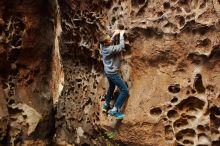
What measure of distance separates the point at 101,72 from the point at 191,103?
5.83 feet

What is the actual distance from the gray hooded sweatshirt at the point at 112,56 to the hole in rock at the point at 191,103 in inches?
38.1

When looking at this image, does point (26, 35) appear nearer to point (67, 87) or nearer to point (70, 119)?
point (67, 87)

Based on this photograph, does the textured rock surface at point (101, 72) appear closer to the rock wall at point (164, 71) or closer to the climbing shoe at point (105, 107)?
the rock wall at point (164, 71)

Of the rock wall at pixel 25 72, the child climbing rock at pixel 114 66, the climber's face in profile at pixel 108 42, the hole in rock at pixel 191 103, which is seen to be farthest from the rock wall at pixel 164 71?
the rock wall at pixel 25 72

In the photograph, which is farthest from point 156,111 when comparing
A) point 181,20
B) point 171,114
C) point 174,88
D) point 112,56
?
point 181,20

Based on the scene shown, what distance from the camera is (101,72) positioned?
6.75m

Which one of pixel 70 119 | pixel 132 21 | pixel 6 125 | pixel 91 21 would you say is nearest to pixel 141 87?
pixel 132 21

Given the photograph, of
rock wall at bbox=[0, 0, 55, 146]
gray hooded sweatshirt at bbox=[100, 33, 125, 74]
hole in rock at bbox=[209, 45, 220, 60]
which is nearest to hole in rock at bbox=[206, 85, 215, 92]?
hole in rock at bbox=[209, 45, 220, 60]

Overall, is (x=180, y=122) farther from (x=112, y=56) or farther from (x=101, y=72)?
(x=101, y=72)

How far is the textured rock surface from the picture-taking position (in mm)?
5293

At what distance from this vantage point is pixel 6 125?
739 centimetres

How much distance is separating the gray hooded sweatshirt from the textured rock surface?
0.16 metres

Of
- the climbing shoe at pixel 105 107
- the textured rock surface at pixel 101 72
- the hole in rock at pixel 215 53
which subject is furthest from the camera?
the climbing shoe at pixel 105 107

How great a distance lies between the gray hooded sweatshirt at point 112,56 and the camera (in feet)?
18.9
